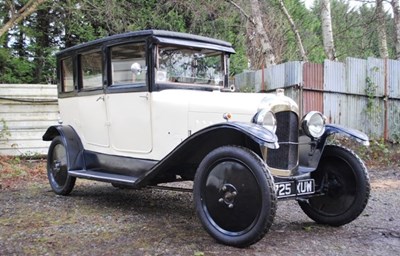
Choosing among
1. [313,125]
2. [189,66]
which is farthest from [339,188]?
[189,66]

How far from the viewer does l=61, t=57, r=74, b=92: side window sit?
625cm

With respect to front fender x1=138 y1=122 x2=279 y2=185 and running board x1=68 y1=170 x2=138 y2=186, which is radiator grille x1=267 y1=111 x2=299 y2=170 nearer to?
front fender x1=138 y1=122 x2=279 y2=185

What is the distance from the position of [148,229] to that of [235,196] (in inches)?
41.4

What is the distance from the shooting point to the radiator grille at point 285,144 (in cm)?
417

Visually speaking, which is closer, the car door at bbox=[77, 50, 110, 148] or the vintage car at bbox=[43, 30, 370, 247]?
the vintage car at bbox=[43, 30, 370, 247]

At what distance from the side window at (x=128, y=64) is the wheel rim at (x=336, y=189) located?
86.9 inches

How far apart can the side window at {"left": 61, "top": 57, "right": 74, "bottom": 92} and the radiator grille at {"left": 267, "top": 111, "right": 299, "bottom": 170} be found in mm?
3290

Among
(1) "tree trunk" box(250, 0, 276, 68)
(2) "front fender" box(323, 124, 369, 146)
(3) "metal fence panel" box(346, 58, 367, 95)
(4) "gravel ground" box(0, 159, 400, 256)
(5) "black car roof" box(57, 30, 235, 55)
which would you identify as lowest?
(4) "gravel ground" box(0, 159, 400, 256)

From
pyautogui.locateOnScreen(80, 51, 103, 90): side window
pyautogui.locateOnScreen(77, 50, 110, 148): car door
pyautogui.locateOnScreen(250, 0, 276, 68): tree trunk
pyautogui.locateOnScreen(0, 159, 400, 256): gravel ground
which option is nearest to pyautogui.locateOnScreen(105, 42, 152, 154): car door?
pyautogui.locateOnScreen(77, 50, 110, 148): car door

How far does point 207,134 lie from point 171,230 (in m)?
1.00

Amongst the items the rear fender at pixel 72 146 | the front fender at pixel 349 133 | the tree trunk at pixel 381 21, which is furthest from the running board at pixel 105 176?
the tree trunk at pixel 381 21

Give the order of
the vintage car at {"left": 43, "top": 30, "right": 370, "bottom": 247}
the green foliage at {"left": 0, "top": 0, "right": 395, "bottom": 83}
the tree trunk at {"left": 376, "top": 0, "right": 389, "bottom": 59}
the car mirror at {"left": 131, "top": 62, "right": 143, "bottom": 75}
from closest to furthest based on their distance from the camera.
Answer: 1. the vintage car at {"left": 43, "top": 30, "right": 370, "bottom": 247}
2. the car mirror at {"left": 131, "top": 62, "right": 143, "bottom": 75}
3. the green foliage at {"left": 0, "top": 0, "right": 395, "bottom": 83}
4. the tree trunk at {"left": 376, "top": 0, "right": 389, "bottom": 59}

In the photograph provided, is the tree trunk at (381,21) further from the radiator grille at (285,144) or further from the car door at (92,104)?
the radiator grille at (285,144)

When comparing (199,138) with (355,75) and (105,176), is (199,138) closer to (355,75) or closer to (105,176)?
(105,176)
